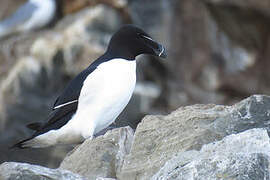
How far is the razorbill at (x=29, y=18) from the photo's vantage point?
15.5 metres

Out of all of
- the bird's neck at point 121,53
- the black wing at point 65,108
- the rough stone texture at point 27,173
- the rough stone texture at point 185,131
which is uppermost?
the rough stone texture at point 27,173

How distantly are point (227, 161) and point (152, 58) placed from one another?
12.7 metres

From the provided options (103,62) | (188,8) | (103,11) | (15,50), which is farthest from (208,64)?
(103,62)

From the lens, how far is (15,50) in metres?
14.8

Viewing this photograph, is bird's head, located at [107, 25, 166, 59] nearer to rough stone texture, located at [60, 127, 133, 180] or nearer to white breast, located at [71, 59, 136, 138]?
white breast, located at [71, 59, 136, 138]

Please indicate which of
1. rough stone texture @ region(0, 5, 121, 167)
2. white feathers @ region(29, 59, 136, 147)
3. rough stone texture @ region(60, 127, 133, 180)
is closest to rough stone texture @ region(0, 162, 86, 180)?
rough stone texture @ region(60, 127, 133, 180)

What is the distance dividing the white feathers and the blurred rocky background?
463 cm

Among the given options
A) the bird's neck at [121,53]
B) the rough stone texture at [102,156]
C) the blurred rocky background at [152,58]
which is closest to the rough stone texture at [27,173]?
the rough stone texture at [102,156]

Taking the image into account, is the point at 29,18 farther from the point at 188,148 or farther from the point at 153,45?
the point at 188,148

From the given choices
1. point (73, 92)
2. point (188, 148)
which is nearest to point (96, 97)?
point (73, 92)

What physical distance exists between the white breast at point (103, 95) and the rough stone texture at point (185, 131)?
1.09 m

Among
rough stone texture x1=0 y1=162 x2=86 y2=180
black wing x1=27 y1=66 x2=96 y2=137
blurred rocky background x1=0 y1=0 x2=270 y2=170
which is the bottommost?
blurred rocky background x1=0 y1=0 x2=270 y2=170

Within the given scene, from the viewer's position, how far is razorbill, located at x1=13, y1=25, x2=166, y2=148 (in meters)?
7.16

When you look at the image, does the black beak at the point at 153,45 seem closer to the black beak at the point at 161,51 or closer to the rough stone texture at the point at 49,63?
the black beak at the point at 161,51
